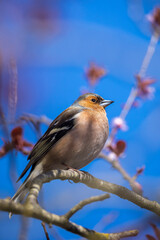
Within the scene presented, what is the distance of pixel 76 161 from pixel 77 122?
1.84 ft

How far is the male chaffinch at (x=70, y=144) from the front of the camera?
388 centimetres

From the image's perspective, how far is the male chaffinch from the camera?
388 centimetres

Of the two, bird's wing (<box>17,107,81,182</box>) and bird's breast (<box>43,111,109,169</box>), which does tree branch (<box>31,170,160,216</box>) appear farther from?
bird's wing (<box>17,107,81,182</box>)

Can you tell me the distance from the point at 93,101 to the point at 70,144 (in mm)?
1214

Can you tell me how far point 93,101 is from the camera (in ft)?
15.9

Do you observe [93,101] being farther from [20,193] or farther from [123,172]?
[20,193]

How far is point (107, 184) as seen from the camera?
10.3 feet

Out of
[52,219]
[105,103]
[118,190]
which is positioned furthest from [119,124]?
[52,219]

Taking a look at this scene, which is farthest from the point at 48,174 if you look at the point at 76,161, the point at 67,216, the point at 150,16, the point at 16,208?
the point at 150,16

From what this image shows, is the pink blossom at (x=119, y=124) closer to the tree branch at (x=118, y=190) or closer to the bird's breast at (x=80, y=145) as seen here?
the bird's breast at (x=80, y=145)

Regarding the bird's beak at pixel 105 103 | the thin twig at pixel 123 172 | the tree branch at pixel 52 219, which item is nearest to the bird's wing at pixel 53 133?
the bird's beak at pixel 105 103

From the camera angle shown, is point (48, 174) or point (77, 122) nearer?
point (48, 174)

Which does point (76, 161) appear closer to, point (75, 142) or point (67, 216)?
point (75, 142)

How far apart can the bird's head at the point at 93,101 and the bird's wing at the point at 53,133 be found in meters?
0.31
